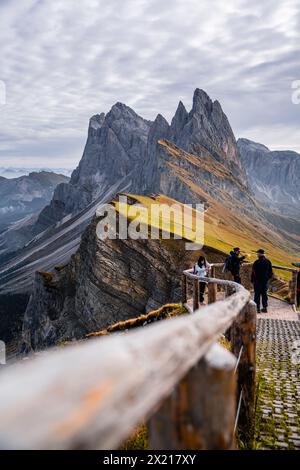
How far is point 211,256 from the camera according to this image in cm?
5866

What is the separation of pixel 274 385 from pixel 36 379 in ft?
24.6

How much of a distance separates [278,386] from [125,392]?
7.19m

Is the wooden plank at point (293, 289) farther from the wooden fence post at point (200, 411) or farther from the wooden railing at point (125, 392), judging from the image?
the wooden fence post at point (200, 411)

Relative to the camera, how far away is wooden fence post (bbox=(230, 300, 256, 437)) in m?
5.14

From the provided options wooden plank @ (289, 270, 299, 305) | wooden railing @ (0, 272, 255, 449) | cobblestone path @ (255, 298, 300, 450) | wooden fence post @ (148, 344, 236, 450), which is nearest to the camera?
wooden railing @ (0, 272, 255, 449)

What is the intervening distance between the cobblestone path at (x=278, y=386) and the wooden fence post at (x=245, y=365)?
297 millimetres

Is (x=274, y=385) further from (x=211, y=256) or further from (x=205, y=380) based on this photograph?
(x=211, y=256)

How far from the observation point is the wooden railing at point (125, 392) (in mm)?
1282

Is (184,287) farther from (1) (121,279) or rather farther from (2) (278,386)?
(1) (121,279)

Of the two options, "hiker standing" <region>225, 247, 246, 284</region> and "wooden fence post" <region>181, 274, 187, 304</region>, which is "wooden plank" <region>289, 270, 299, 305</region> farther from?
"wooden fence post" <region>181, 274, 187, 304</region>

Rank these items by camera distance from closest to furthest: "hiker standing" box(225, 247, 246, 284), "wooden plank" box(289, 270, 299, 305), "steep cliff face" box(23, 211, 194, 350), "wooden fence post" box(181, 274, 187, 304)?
"wooden fence post" box(181, 274, 187, 304), "hiker standing" box(225, 247, 246, 284), "wooden plank" box(289, 270, 299, 305), "steep cliff face" box(23, 211, 194, 350)

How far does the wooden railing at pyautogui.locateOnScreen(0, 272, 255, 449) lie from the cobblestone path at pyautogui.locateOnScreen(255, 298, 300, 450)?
3.42 meters

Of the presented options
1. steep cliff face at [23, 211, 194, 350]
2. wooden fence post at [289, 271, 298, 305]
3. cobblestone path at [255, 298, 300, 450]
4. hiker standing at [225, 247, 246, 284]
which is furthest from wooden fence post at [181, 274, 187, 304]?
steep cliff face at [23, 211, 194, 350]
